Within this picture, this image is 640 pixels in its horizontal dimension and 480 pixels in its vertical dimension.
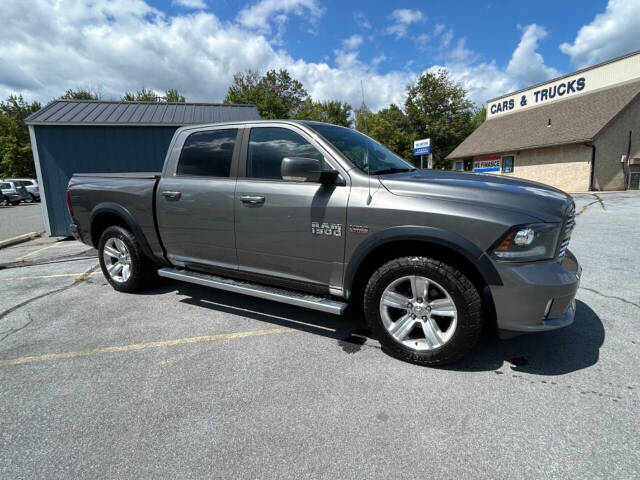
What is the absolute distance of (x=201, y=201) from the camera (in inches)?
148

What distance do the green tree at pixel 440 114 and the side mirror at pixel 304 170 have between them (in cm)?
4366

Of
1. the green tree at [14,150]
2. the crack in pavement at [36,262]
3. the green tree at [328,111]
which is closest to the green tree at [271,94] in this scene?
the green tree at [328,111]

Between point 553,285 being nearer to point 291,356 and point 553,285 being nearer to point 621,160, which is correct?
point 291,356

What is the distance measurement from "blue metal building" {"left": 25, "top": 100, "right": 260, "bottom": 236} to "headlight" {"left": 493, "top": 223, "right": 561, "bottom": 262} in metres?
9.62

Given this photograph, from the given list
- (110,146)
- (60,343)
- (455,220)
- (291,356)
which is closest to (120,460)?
(291,356)

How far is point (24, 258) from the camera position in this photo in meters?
7.37

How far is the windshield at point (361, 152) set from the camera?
3.22 metres

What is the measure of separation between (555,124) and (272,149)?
2924 cm

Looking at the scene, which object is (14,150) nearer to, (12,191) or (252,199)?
(12,191)

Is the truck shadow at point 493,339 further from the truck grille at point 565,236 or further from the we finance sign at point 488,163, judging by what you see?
the we finance sign at point 488,163

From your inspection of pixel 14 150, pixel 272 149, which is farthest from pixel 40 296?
pixel 14 150

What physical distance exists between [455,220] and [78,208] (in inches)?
193

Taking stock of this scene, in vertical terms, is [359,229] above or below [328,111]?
below

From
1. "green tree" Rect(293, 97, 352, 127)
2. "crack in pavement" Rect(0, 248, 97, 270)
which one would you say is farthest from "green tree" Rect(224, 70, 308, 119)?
"crack in pavement" Rect(0, 248, 97, 270)
